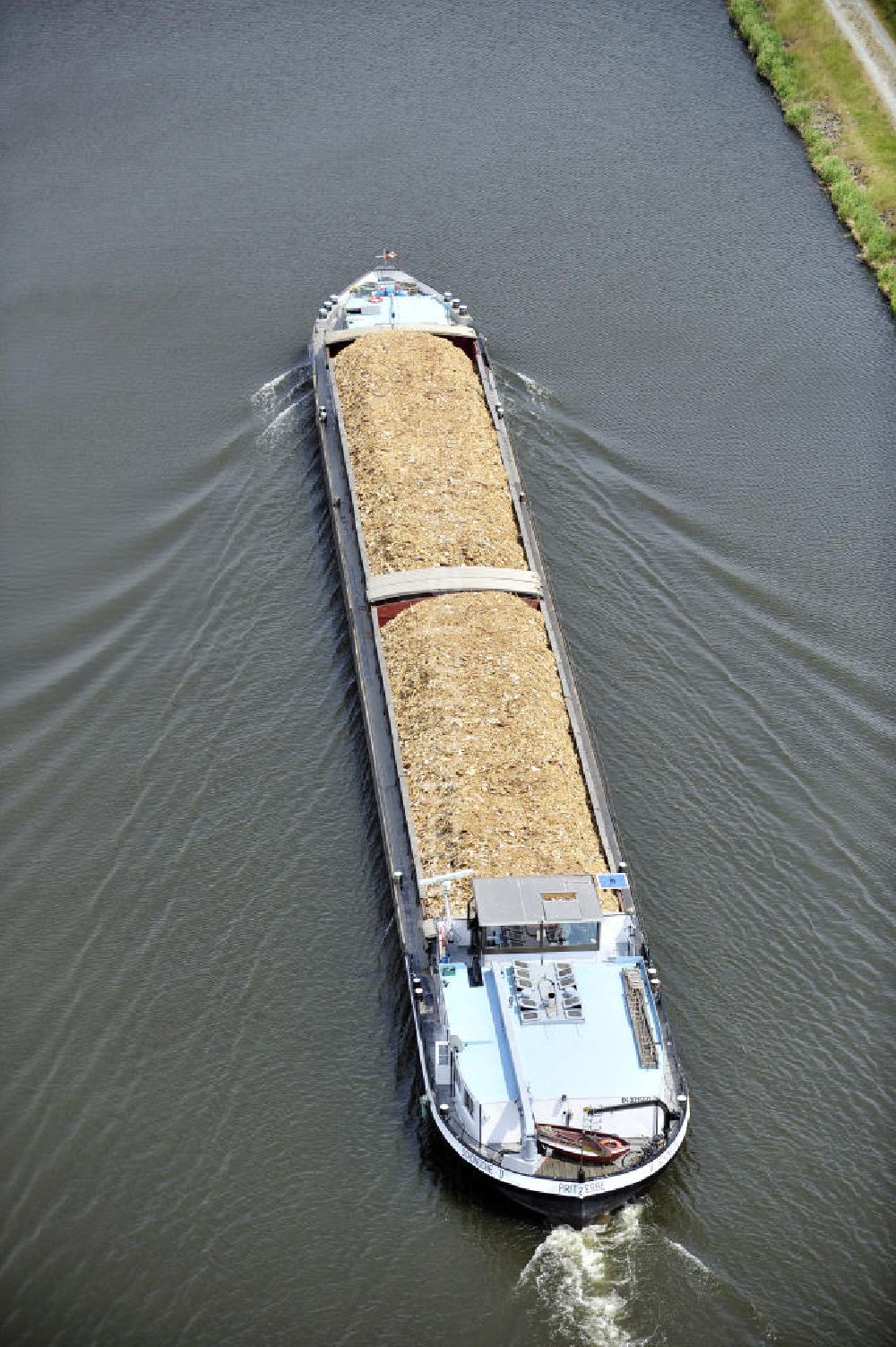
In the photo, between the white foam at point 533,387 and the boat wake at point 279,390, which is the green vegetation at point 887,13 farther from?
the boat wake at point 279,390

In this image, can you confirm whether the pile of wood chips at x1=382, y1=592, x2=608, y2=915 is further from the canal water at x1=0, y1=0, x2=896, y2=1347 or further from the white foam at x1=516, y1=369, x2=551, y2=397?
the white foam at x1=516, y1=369, x2=551, y2=397

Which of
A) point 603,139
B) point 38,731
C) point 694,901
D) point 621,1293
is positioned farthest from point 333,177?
point 621,1293

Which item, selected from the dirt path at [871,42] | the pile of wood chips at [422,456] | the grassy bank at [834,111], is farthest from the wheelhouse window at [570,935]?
the dirt path at [871,42]

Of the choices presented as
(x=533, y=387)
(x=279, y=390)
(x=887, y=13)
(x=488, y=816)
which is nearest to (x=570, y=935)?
(x=488, y=816)

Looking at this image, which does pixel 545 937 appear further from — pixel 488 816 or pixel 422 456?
pixel 422 456

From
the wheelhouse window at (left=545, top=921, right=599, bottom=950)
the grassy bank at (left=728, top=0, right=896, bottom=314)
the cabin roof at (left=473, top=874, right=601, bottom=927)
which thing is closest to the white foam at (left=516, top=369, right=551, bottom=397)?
the grassy bank at (left=728, top=0, right=896, bottom=314)
